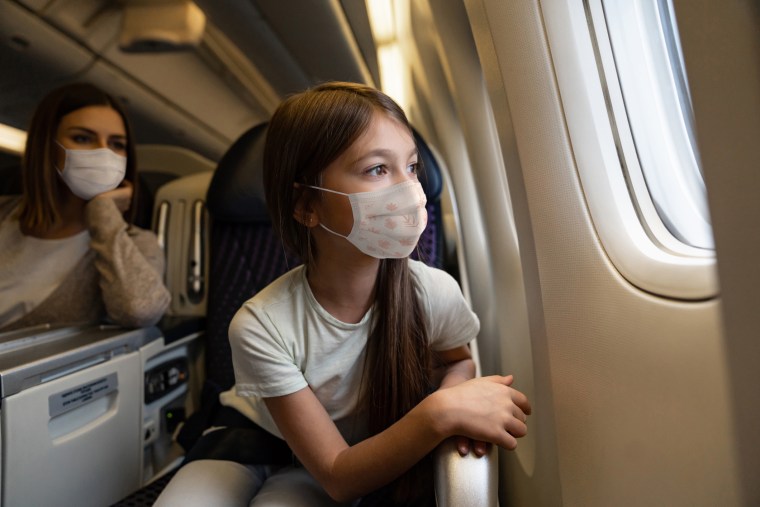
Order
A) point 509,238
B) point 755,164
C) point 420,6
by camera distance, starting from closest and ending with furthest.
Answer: point 755,164 → point 509,238 → point 420,6

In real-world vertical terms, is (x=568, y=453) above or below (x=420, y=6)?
below

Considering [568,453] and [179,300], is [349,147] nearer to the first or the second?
[568,453]

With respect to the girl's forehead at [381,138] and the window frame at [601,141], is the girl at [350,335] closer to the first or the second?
the girl's forehead at [381,138]

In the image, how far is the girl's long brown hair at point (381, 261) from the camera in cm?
97

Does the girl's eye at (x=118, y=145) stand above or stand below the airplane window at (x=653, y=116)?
above

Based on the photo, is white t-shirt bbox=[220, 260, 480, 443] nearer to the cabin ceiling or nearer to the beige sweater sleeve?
the beige sweater sleeve

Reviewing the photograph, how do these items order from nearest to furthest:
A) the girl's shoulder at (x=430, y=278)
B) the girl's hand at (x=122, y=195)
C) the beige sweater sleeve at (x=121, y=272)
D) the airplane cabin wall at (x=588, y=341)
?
the airplane cabin wall at (x=588, y=341) → the girl's shoulder at (x=430, y=278) → the beige sweater sleeve at (x=121, y=272) → the girl's hand at (x=122, y=195)

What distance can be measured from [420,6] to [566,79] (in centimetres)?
79

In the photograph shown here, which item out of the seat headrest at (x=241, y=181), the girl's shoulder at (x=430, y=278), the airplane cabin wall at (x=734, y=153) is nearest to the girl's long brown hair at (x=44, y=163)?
the seat headrest at (x=241, y=181)

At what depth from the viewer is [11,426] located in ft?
3.63

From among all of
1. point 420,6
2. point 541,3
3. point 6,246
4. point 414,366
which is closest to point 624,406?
point 414,366

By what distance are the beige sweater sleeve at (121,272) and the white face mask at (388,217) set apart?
87 centimetres

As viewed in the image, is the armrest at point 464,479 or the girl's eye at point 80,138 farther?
the girl's eye at point 80,138

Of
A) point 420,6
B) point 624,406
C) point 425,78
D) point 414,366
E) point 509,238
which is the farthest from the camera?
point 425,78
